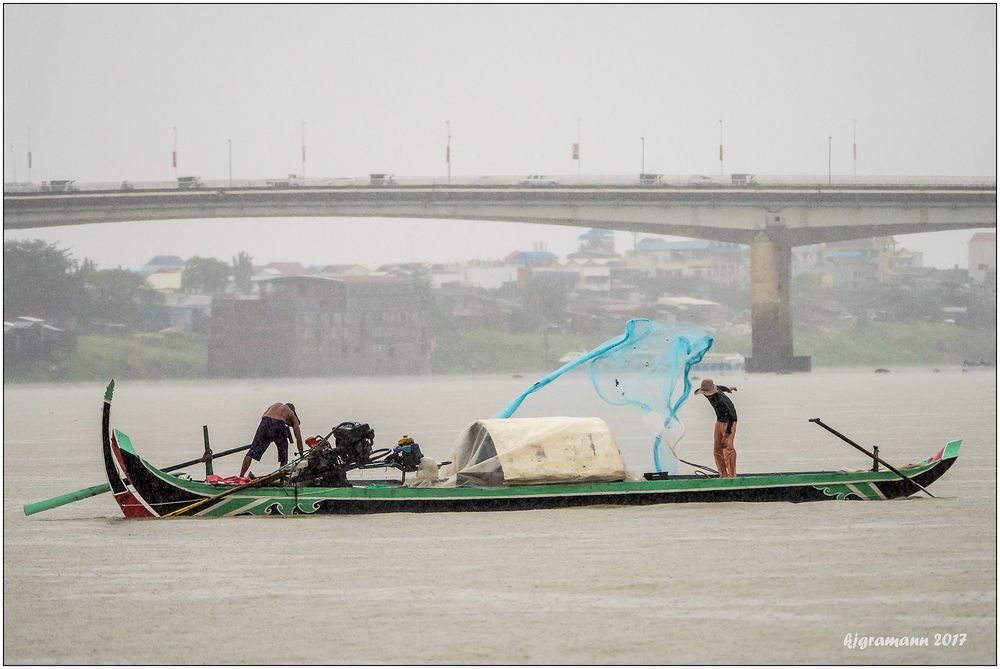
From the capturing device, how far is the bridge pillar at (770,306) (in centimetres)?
7981

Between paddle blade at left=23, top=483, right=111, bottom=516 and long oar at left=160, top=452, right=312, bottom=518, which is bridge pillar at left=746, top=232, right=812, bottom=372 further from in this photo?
paddle blade at left=23, top=483, right=111, bottom=516

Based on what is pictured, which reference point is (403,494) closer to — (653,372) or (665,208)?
(653,372)

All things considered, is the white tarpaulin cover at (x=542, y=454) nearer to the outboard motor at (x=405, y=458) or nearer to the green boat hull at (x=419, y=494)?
the green boat hull at (x=419, y=494)

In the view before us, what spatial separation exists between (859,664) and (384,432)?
27472 millimetres

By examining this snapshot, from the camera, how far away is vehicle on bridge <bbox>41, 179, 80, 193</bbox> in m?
82.6

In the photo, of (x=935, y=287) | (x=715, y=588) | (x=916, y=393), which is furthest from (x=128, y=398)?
(x=935, y=287)

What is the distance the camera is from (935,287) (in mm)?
139250

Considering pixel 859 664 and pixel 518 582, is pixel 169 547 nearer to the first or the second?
pixel 518 582

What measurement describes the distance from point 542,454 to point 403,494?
1786 millimetres

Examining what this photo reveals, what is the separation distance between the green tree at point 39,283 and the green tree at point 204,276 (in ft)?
60.5

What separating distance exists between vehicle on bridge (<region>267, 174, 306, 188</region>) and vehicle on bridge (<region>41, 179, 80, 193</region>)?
10.7 m

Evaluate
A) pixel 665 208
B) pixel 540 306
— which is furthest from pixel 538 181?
pixel 540 306

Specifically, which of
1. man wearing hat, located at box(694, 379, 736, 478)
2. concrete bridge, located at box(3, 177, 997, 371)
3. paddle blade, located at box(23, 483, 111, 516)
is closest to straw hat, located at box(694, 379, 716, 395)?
man wearing hat, located at box(694, 379, 736, 478)

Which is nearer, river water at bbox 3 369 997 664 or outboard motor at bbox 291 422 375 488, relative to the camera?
river water at bbox 3 369 997 664
